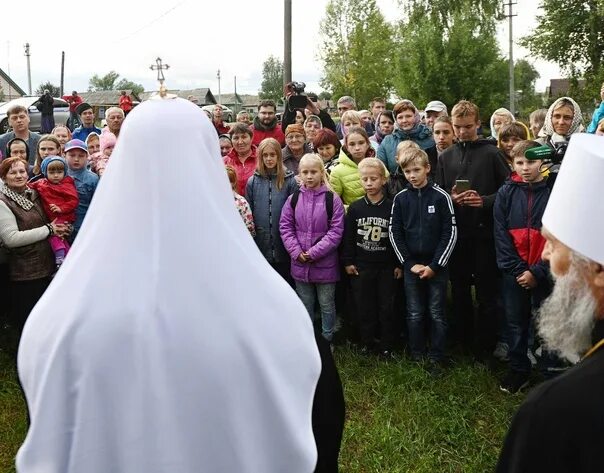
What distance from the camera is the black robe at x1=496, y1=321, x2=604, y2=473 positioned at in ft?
4.53

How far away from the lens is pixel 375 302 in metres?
5.32

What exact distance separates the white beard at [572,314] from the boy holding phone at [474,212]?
3.27m

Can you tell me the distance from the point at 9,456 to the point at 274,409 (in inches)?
124

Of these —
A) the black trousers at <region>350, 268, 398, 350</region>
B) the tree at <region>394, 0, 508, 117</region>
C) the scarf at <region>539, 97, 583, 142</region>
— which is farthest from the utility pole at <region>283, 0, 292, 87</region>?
the tree at <region>394, 0, 508, 117</region>

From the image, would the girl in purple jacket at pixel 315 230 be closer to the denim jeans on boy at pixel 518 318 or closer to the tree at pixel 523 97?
the denim jeans on boy at pixel 518 318

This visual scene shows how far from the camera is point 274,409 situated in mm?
1607

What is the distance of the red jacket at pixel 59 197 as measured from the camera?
516 cm

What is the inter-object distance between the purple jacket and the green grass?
2.56ft

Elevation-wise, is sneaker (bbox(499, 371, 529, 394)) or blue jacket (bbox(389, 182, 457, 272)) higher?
blue jacket (bbox(389, 182, 457, 272))

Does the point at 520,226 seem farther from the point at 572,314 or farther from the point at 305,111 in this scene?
the point at 305,111

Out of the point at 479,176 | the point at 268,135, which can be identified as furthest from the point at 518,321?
the point at 268,135

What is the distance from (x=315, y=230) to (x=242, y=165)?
133 cm

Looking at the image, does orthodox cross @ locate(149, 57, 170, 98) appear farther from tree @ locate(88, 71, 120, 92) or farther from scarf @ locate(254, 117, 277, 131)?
tree @ locate(88, 71, 120, 92)

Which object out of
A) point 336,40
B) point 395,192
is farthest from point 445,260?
point 336,40
